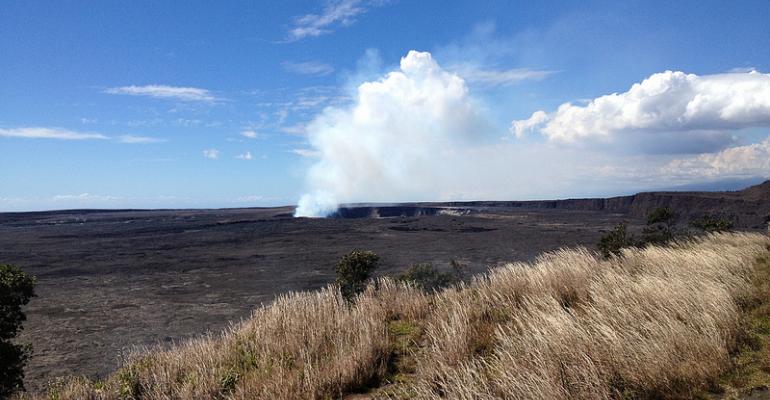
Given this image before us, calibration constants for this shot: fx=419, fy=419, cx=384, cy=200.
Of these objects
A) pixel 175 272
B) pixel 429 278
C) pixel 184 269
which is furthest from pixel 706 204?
pixel 175 272

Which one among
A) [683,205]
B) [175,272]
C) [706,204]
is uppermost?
[706,204]

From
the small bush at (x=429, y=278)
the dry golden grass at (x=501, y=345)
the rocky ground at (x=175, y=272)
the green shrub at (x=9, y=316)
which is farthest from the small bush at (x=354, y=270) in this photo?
the green shrub at (x=9, y=316)

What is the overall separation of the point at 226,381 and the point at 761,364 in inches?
228

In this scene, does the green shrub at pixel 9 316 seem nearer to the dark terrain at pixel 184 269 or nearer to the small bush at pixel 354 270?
the dark terrain at pixel 184 269

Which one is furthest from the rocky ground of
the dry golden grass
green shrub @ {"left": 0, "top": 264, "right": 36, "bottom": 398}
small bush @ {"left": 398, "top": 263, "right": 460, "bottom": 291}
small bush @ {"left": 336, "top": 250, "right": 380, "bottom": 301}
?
the dry golden grass

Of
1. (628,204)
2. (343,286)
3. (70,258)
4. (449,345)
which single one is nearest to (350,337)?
(449,345)

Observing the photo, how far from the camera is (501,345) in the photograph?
4.94 metres

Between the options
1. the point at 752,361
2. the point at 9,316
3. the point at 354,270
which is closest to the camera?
the point at 752,361

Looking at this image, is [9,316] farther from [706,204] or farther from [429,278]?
[706,204]

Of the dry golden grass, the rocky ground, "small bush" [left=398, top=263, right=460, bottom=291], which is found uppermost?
the dry golden grass

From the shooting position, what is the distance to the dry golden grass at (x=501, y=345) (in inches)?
149

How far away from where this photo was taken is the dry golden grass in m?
3.79

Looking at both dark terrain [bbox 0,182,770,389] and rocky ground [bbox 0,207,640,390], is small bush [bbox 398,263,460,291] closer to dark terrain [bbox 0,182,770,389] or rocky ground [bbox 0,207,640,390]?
dark terrain [bbox 0,182,770,389]

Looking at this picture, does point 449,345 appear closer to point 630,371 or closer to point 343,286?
point 630,371
